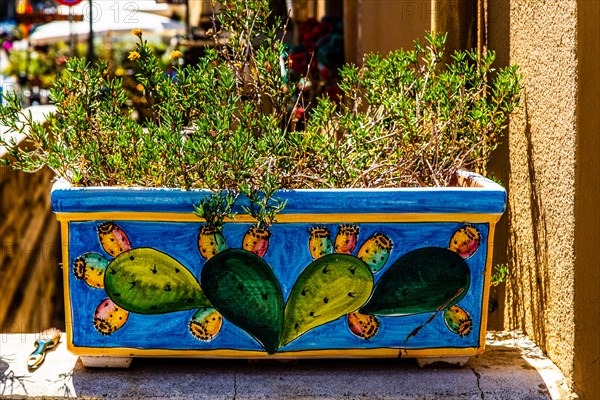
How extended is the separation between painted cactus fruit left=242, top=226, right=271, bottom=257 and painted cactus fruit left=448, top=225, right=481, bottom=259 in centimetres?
55

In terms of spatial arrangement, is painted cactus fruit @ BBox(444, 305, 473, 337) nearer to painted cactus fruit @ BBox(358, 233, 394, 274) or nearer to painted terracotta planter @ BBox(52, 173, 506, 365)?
painted terracotta planter @ BBox(52, 173, 506, 365)

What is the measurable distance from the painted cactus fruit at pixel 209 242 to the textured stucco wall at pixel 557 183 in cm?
102

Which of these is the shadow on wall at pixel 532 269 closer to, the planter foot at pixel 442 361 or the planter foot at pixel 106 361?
the planter foot at pixel 442 361

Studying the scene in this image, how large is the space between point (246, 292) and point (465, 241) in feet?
2.21

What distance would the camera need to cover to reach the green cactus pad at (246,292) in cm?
262

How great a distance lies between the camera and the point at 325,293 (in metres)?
2.64

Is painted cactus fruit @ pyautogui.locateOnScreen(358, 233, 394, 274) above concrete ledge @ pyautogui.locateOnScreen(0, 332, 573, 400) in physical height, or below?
above

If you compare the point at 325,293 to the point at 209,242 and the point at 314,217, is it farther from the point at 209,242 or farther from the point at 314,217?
the point at 209,242

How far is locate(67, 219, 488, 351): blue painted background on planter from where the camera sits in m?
2.61

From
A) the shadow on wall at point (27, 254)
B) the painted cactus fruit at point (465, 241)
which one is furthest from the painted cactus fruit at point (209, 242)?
the shadow on wall at point (27, 254)

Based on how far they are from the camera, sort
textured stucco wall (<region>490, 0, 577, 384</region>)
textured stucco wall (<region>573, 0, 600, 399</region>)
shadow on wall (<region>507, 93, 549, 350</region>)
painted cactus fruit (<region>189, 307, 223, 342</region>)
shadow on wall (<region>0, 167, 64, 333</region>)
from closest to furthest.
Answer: textured stucco wall (<region>573, 0, 600, 399</region>) < textured stucco wall (<region>490, 0, 577, 384</region>) < painted cactus fruit (<region>189, 307, 223, 342</region>) < shadow on wall (<region>507, 93, 549, 350</region>) < shadow on wall (<region>0, 167, 64, 333</region>)

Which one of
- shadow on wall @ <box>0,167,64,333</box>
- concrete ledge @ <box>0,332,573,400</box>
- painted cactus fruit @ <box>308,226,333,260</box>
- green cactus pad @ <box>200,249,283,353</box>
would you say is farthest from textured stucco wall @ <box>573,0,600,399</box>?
shadow on wall @ <box>0,167,64,333</box>

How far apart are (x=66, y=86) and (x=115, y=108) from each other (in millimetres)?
180

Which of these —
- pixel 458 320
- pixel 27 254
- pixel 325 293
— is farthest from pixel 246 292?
pixel 27 254
